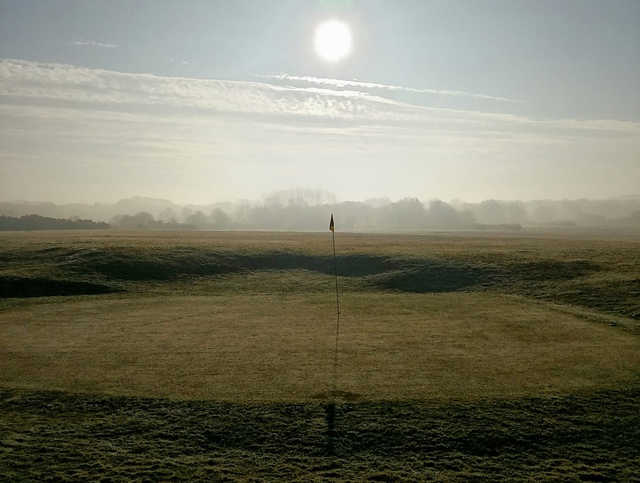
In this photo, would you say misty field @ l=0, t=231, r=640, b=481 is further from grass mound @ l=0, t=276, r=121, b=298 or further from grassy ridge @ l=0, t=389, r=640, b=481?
grass mound @ l=0, t=276, r=121, b=298

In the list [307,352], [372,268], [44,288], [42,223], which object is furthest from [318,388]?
[42,223]

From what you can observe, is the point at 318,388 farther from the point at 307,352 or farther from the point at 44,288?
the point at 44,288

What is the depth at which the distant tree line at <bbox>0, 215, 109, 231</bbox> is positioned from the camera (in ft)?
590

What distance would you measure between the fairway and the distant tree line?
169 m

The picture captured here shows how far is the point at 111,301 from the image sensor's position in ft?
111

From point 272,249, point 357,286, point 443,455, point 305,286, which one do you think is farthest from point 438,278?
point 443,455

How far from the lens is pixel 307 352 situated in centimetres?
1942

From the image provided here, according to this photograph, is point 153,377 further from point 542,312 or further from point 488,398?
point 542,312

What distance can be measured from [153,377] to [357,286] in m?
26.0

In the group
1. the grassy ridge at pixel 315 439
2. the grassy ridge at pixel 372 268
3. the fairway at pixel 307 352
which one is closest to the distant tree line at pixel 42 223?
the grassy ridge at pixel 372 268

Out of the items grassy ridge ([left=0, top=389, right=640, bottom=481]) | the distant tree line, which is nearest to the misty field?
grassy ridge ([left=0, top=389, right=640, bottom=481])

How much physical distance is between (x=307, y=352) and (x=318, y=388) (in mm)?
4013

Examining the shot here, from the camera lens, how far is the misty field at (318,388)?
11.8 m

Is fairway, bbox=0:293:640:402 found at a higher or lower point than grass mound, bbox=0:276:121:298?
lower
